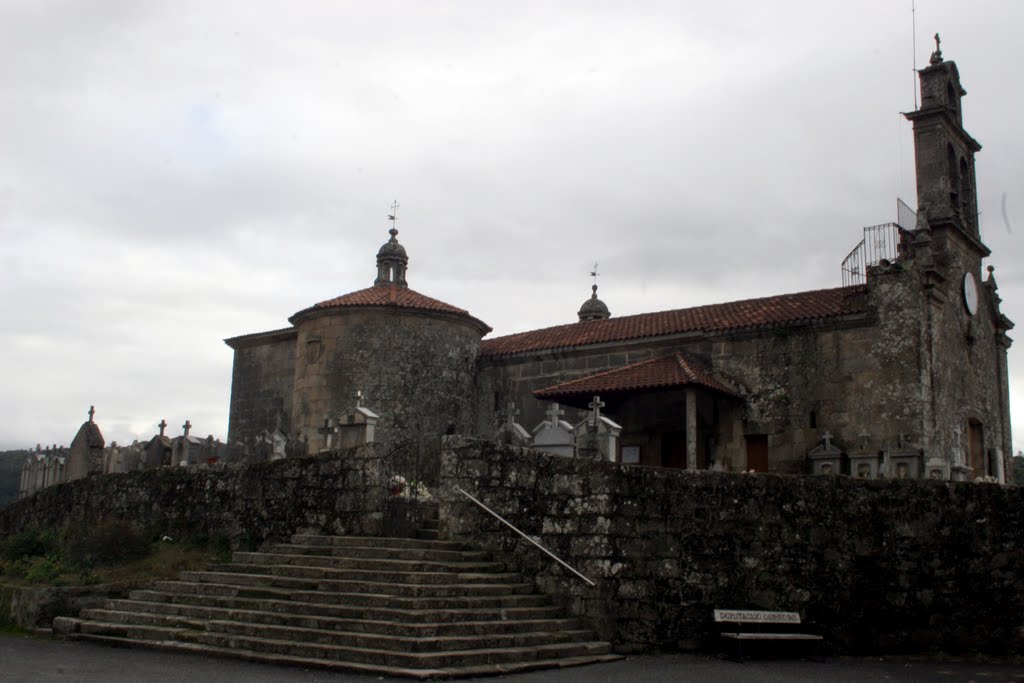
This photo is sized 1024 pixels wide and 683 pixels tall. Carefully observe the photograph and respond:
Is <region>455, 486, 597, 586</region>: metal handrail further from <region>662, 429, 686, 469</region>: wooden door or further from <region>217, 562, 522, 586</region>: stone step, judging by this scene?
<region>662, 429, 686, 469</region>: wooden door

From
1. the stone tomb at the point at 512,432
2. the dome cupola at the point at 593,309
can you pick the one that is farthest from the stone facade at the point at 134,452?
the dome cupola at the point at 593,309

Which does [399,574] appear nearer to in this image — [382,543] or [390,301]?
[382,543]

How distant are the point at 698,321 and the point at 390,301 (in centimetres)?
719

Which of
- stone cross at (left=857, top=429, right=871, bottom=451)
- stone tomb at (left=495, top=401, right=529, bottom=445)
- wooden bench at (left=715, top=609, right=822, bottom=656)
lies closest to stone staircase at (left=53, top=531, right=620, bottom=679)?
wooden bench at (left=715, top=609, right=822, bottom=656)

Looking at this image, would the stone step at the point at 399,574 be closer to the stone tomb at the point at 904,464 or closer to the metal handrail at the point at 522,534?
the metal handrail at the point at 522,534

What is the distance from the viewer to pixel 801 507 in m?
11.4

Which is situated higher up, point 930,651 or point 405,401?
point 405,401

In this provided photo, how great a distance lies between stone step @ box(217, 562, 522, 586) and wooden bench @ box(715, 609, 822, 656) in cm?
255

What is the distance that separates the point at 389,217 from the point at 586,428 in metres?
14.9

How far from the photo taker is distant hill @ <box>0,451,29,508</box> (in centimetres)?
4690

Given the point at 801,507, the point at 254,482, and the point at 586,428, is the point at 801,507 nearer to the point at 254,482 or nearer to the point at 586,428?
the point at 586,428

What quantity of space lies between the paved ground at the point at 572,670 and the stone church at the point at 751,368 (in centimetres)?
616

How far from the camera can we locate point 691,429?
18469mm

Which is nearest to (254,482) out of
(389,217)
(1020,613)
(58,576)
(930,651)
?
(58,576)
